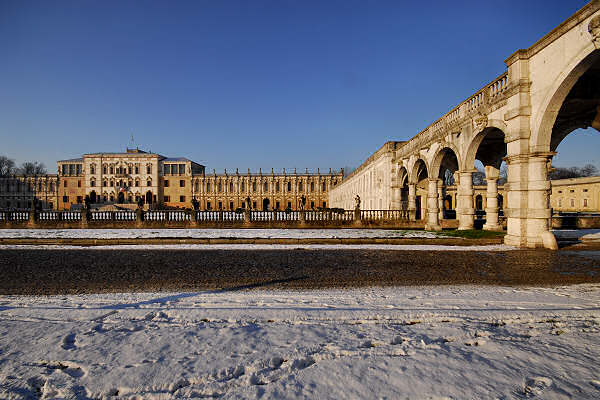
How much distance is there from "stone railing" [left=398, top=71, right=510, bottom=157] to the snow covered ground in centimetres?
944

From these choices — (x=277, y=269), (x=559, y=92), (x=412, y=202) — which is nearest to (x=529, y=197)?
(x=559, y=92)

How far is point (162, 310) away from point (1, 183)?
335 ft

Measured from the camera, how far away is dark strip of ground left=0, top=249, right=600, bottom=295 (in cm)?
573

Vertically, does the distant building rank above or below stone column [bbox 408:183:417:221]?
above

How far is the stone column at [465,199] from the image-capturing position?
1466cm

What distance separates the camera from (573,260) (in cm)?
802

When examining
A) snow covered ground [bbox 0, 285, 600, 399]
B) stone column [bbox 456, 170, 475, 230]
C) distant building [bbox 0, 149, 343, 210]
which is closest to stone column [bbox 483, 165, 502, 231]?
stone column [bbox 456, 170, 475, 230]

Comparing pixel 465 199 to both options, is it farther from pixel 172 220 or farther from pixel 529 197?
pixel 172 220

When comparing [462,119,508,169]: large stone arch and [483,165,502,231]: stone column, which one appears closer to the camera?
[462,119,508,169]: large stone arch

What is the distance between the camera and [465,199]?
15289 millimetres

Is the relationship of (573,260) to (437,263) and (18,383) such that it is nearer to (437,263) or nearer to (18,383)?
(437,263)

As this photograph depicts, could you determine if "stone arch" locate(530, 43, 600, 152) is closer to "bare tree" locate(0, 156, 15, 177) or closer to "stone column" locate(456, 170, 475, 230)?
"stone column" locate(456, 170, 475, 230)

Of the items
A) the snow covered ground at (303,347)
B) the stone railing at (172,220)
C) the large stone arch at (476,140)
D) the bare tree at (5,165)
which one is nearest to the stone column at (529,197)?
the large stone arch at (476,140)

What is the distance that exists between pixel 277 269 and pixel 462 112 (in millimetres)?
12752
